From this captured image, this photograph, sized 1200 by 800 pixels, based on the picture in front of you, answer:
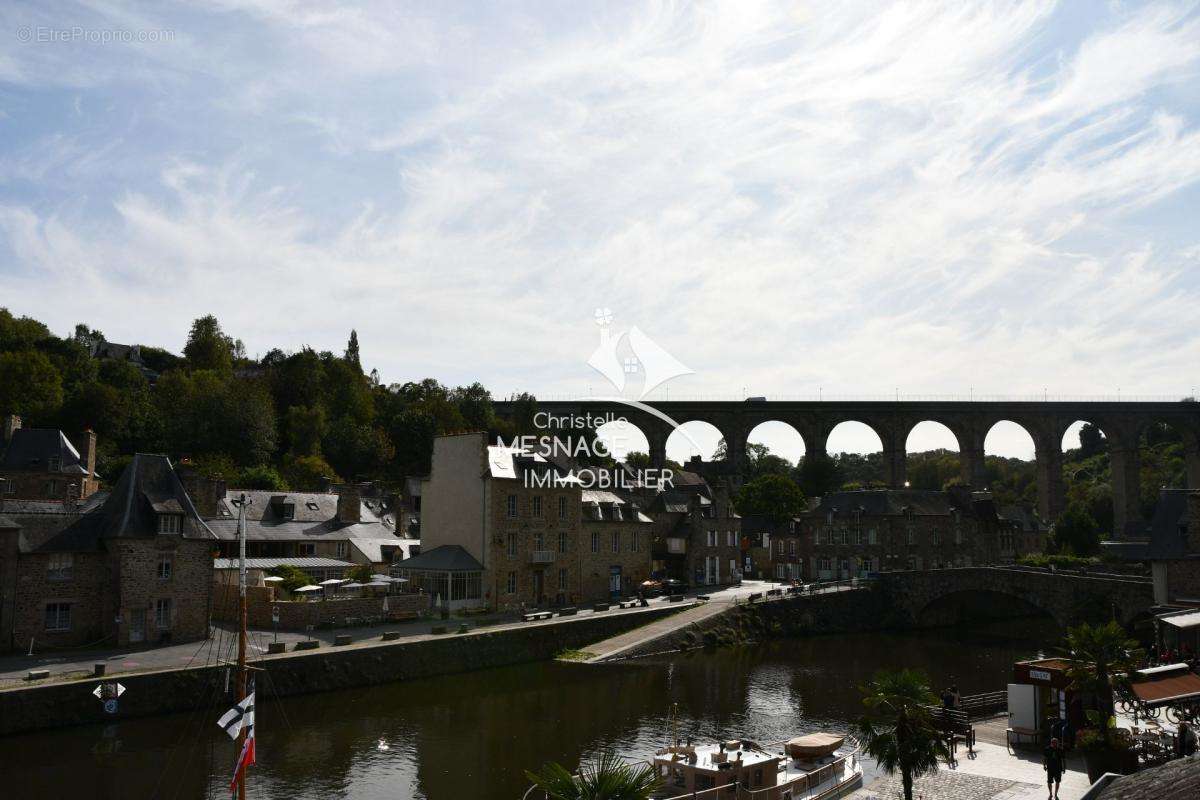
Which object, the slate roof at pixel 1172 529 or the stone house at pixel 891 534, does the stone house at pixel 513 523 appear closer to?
the stone house at pixel 891 534

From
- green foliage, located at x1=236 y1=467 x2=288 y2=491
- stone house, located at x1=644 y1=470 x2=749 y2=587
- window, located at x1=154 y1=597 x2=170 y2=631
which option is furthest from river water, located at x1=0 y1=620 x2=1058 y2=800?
green foliage, located at x1=236 y1=467 x2=288 y2=491

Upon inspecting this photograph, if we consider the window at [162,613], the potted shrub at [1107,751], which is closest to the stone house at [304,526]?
the window at [162,613]

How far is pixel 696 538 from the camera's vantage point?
56.0m

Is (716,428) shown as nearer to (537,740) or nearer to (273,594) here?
(273,594)

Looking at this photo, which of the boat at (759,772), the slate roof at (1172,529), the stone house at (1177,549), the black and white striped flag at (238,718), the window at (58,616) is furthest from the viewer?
the slate roof at (1172,529)

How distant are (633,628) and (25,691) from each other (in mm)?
24162

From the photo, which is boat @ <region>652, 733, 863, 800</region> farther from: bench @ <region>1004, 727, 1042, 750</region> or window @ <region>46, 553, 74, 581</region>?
window @ <region>46, 553, 74, 581</region>

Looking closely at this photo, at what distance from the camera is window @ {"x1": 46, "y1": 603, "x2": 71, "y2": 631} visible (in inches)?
1148

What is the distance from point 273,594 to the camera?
36.5m

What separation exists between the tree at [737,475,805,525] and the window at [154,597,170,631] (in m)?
47.7

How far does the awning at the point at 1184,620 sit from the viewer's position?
26.1m

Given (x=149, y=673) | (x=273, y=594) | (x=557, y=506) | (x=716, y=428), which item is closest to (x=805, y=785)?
(x=149, y=673)

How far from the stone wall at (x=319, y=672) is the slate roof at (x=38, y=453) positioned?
3128cm

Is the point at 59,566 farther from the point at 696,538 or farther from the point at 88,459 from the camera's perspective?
the point at 696,538
